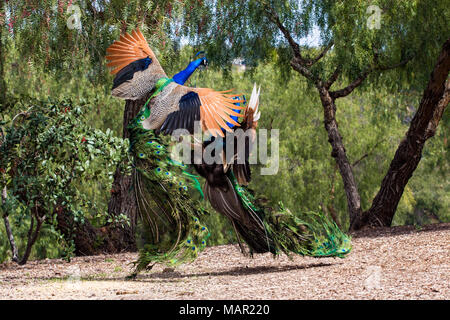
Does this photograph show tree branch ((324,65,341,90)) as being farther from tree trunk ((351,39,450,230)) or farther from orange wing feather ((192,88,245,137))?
orange wing feather ((192,88,245,137))

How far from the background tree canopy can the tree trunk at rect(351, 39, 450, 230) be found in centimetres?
104

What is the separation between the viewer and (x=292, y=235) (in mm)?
6121

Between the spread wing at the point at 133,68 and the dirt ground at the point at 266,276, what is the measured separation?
6.16 feet

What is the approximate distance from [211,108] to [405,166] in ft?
16.8

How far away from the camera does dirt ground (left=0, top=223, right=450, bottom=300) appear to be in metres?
4.50

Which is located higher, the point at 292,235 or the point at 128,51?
the point at 128,51

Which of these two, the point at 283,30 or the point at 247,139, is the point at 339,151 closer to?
the point at 283,30

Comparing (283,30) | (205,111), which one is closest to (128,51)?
(205,111)

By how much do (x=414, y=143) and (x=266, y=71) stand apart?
6417 mm

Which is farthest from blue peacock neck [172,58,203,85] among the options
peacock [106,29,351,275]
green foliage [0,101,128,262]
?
green foliage [0,101,128,262]

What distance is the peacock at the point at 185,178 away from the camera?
17.8 feet

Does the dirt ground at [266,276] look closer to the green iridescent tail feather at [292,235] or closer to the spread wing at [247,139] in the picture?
the green iridescent tail feather at [292,235]

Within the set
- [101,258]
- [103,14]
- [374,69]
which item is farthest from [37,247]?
[374,69]

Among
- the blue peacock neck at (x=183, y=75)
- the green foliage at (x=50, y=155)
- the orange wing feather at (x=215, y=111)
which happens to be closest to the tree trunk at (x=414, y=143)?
the blue peacock neck at (x=183, y=75)
